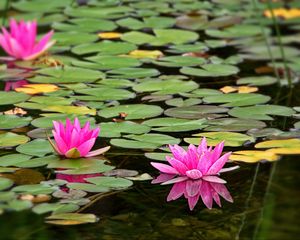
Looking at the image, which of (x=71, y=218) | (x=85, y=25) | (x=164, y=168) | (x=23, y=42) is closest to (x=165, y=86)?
(x=23, y=42)

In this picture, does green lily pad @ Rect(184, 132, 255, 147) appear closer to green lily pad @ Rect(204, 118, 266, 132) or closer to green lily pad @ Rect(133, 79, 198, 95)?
green lily pad @ Rect(204, 118, 266, 132)

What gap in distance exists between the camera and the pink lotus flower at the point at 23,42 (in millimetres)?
3309

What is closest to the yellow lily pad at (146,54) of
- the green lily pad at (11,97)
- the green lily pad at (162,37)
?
the green lily pad at (162,37)

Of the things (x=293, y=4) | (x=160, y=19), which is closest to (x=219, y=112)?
(x=160, y=19)

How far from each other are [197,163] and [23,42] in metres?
1.30

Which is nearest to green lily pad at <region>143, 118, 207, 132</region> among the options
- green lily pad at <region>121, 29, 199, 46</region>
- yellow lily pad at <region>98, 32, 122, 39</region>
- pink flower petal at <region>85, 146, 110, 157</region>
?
pink flower petal at <region>85, 146, 110, 157</region>

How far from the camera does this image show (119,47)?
3502 mm

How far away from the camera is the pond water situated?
2.04 metres

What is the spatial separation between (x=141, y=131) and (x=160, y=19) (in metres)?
1.41

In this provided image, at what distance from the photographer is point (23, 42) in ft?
11.0

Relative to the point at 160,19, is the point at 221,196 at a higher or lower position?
lower

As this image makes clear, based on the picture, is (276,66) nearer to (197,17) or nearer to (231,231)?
(197,17)

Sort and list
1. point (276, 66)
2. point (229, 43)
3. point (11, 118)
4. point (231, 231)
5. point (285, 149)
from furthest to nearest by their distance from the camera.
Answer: point (229, 43) < point (276, 66) < point (11, 118) < point (285, 149) < point (231, 231)

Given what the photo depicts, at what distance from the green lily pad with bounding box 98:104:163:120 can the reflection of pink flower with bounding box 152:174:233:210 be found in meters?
0.47
